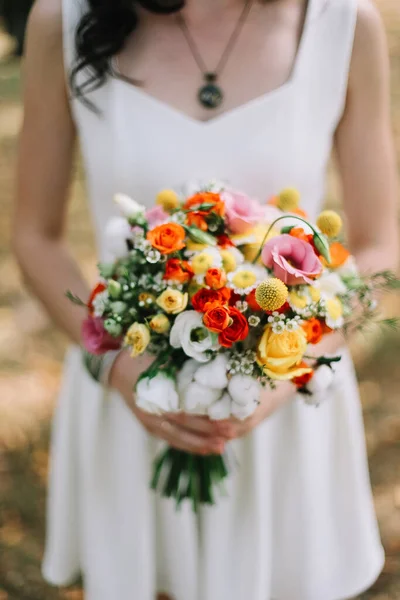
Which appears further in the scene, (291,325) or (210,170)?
(210,170)

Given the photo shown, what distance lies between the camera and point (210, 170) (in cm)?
131

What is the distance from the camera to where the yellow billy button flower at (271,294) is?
2.81 ft

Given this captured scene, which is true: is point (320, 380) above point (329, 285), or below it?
below

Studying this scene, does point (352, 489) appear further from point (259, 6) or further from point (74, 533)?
point (259, 6)

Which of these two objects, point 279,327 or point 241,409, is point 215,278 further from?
point 241,409

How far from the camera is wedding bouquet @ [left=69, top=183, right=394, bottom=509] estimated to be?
3.02ft

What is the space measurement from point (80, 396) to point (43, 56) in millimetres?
739

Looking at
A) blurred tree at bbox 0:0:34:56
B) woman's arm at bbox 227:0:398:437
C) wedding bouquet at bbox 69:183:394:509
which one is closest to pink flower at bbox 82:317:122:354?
wedding bouquet at bbox 69:183:394:509

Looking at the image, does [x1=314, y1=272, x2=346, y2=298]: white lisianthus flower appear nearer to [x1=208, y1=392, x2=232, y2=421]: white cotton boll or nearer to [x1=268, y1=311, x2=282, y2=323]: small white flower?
[x1=268, y1=311, x2=282, y2=323]: small white flower

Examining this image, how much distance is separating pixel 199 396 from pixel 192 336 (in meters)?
0.09

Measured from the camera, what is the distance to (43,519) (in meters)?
2.63

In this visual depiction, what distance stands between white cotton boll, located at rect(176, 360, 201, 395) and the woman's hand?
134mm

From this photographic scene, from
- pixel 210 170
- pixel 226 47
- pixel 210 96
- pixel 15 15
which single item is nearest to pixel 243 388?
pixel 210 170

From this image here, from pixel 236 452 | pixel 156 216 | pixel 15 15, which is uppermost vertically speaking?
pixel 156 216
